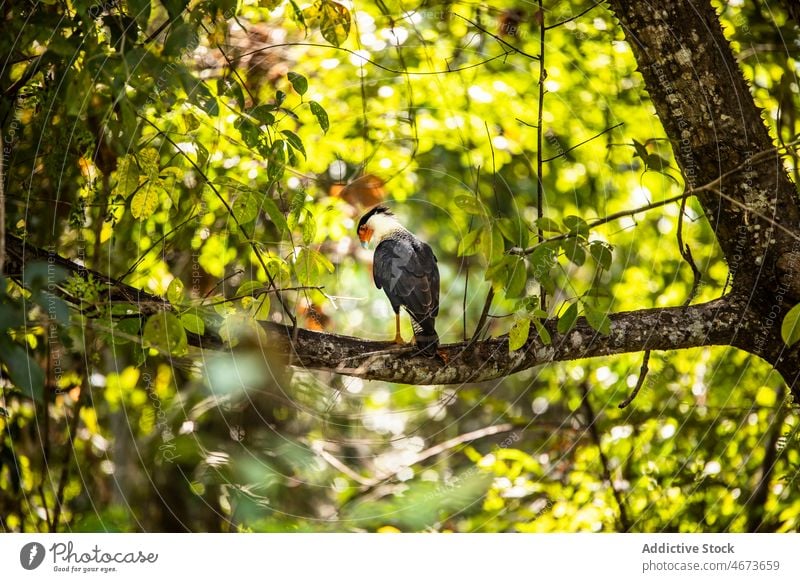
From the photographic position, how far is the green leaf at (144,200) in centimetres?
100

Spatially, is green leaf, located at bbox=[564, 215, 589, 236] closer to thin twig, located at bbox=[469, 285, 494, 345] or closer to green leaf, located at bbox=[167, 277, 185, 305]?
thin twig, located at bbox=[469, 285, 494, 345]

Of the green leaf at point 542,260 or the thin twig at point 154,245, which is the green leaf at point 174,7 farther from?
the green leaf at point 542,260

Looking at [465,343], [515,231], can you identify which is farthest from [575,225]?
[465,343]

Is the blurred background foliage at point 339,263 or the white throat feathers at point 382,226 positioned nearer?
the blurred background foliage at point 339,263

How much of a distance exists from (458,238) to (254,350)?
43cm

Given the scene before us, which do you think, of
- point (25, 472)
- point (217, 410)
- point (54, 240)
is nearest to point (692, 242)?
point (217, 410)

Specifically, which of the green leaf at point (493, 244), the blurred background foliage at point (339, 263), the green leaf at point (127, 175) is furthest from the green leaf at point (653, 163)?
the green leaf at point (127, 175)

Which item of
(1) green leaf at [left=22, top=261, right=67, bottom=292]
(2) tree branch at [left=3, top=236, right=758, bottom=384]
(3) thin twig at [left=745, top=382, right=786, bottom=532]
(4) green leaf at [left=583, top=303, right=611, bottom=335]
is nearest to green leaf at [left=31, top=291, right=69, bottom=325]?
(1) green leaf at [left=22, top=261, right=67, bottom=292]

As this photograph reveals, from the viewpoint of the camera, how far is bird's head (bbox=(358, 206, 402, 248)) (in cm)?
114

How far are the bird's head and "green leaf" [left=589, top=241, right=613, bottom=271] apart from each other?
319 mm

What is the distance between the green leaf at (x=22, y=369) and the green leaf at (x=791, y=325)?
938 millimetres

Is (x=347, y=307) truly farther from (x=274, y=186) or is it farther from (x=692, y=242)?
(x=692, y=242)

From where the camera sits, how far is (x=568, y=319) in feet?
3.03
